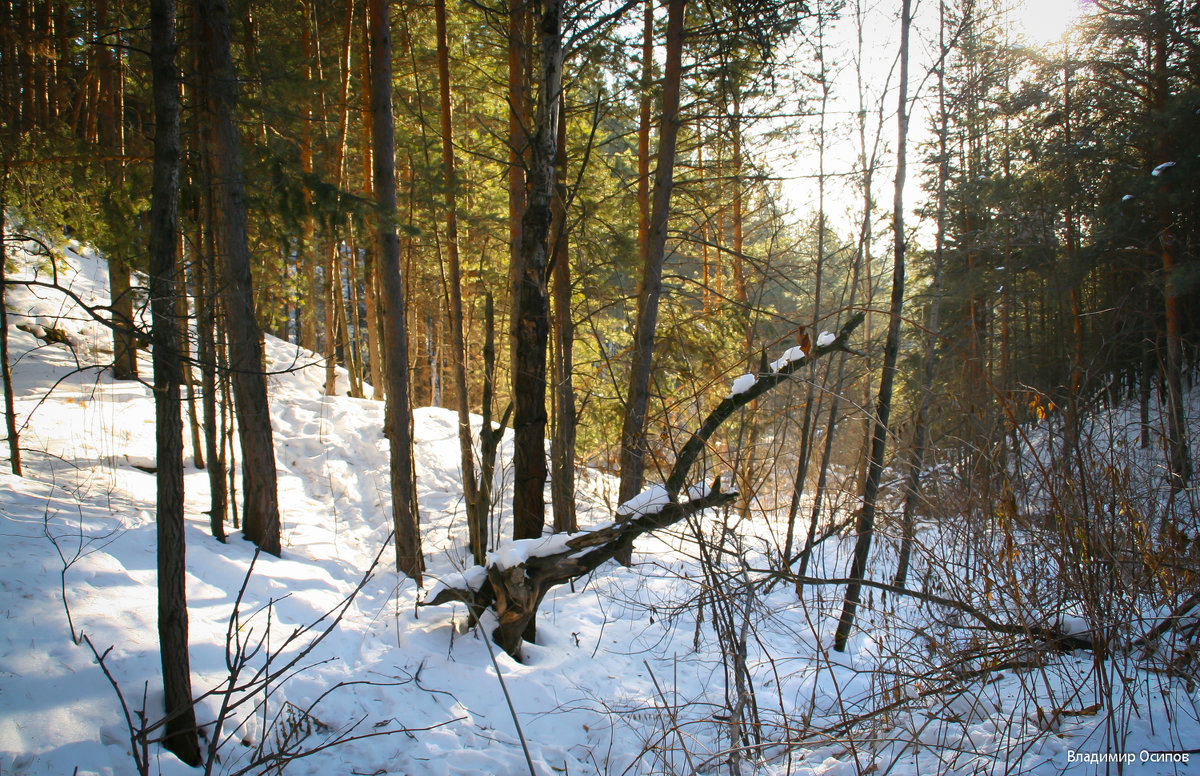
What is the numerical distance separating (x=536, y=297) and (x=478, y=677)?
2.84 m

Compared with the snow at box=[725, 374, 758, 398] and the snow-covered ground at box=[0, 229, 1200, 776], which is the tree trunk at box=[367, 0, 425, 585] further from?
the snow at box=[725, 374, 758, 398]

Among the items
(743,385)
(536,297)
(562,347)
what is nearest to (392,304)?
(536,297)

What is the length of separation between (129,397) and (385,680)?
28.4ft

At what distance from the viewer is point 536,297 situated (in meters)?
4.54

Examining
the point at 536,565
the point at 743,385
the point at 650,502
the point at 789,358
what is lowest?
the point at 536,565

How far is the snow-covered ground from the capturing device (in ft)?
7.73

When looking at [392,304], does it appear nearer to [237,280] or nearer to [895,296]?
[237,280]

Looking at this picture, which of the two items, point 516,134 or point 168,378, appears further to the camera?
point 516,134

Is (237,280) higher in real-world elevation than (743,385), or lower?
higher

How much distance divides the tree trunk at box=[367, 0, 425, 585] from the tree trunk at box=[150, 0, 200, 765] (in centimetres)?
325

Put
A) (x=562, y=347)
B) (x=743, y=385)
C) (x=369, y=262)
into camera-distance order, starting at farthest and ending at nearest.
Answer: (x=369, y=262)
(x=562, y=347)
(x=743, y=385)

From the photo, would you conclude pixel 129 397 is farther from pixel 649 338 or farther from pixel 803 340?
pixel 803 340

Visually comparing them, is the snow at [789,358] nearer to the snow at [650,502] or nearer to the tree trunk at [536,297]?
the snow at [650,502]

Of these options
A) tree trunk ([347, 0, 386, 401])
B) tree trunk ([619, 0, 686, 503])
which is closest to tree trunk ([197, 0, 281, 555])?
tree trunk ([347, 0, 386, 401])
